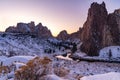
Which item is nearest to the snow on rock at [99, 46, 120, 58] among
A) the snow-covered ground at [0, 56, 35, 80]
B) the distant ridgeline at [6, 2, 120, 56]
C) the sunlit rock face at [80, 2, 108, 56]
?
the distant ridgeline at [6, 2, 120, 56]

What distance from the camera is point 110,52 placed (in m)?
158

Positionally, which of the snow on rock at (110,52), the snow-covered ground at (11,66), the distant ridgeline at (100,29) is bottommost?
the snow-covered ground at (11,66)

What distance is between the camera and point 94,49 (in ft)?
557

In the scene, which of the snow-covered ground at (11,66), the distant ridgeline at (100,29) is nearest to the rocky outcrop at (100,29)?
the distant ridgeline at (100,29)

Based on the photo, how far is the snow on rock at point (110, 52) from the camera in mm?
157363

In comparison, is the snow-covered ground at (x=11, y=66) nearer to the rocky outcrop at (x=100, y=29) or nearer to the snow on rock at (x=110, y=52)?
the snow on rock at (x=110, y=52)

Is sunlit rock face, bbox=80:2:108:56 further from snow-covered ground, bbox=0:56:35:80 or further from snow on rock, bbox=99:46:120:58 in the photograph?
snow-covered ground, bbox=0:56:35:80

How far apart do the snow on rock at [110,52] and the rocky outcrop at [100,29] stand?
4.61m

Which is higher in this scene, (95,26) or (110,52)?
(95,26)

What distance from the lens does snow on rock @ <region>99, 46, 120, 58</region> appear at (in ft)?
516

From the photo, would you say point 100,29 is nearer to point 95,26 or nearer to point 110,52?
point 95,26

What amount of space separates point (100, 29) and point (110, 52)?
25893 millimetres

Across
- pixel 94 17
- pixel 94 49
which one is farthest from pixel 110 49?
pixel 94 17

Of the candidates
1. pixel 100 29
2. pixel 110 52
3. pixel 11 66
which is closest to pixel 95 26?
pixel 100 29
